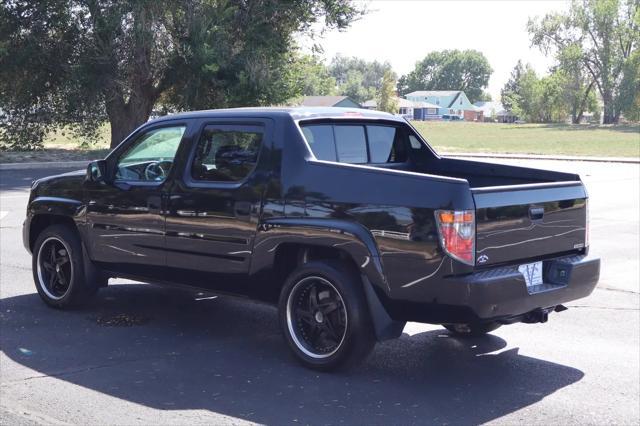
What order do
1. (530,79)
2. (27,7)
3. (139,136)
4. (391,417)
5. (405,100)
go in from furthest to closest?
(405,100)
(530,79)
(27,7)
(139,136)
(391,417)

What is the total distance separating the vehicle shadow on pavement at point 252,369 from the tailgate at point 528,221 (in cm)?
89

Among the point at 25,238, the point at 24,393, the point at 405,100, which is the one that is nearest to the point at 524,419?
the point at 24,393

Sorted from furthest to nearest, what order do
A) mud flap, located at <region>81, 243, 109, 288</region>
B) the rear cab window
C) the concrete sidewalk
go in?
the concrete sidewalk
mud flap, located at <region>81, 243, 109, 288</region>
the rear cab window

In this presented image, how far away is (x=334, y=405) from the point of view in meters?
5.19

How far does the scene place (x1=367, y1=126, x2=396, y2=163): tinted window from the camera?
6930 mm


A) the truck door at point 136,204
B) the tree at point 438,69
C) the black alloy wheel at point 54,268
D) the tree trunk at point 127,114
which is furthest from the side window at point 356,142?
the tree at point 438,69

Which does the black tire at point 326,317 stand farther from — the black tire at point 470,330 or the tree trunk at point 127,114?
the tree trunk at point 127,114

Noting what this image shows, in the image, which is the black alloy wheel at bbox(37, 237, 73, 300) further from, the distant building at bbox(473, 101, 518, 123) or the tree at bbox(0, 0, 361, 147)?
the distant building at bbox(473, 101, 518, 123)

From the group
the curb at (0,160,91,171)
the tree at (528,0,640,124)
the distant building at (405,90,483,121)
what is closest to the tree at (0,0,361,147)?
the curb at (0,160,91,171)

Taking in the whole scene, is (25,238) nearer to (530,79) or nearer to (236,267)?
(236,267)

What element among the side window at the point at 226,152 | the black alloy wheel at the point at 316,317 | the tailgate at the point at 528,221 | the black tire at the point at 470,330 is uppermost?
the side window at the point at 226,152

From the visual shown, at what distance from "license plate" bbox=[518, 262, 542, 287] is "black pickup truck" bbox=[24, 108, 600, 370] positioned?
2cm

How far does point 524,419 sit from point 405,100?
15568 cm

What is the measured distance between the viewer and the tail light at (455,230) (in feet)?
17.1
